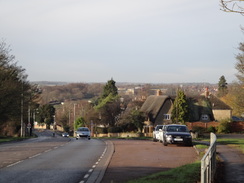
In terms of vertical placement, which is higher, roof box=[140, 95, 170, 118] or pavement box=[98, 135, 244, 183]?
roof box=[140, 95, 170, 118]

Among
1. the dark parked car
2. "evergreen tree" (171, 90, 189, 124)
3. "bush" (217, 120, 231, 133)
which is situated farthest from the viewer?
"evergreen tree" (171, 90, 189, 124)

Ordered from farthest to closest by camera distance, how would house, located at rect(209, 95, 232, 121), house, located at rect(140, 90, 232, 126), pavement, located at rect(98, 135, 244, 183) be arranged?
house, located at rect(209, 95, 232, 121) → house, located at rect(140, 90, 232, 126) → pavement, located at rect(98, 135, 244, 183)

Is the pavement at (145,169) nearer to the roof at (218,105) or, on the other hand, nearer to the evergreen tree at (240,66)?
the evergreen tree at (240,66)

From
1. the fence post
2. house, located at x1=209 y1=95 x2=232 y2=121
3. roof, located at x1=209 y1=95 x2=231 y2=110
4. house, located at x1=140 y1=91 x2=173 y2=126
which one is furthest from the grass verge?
roof, located at x1=209 y1=95 x2=231 y2=110

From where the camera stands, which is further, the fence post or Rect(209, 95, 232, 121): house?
Rect(209, 95, 232, 121): house

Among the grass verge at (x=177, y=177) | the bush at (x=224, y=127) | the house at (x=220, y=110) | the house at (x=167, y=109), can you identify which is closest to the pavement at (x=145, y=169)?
the grass verge at (x=177, y=177)

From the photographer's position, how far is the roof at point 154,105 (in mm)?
82419

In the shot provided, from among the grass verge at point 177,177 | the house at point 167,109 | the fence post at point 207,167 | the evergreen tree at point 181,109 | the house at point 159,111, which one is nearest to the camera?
the fence post at point 207,167

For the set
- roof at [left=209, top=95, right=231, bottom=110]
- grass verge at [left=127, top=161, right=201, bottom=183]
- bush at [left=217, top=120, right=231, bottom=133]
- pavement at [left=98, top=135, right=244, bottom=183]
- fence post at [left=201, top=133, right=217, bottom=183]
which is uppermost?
roof at [left=209, top=95, right=231, bottom=110]

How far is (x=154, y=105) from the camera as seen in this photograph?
84.1 metres

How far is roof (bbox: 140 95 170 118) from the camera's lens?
270 feet

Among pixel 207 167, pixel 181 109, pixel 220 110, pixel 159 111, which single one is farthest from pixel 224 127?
pixel 207 167

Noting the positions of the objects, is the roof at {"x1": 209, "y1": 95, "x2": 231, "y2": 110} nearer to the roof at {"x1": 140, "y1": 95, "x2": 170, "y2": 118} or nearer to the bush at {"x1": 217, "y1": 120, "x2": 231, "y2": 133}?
the roof at {"x1": 140, "y1": 95, "x2": 170, "y2": 118}

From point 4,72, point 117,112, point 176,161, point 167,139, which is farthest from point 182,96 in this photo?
point 176,161
